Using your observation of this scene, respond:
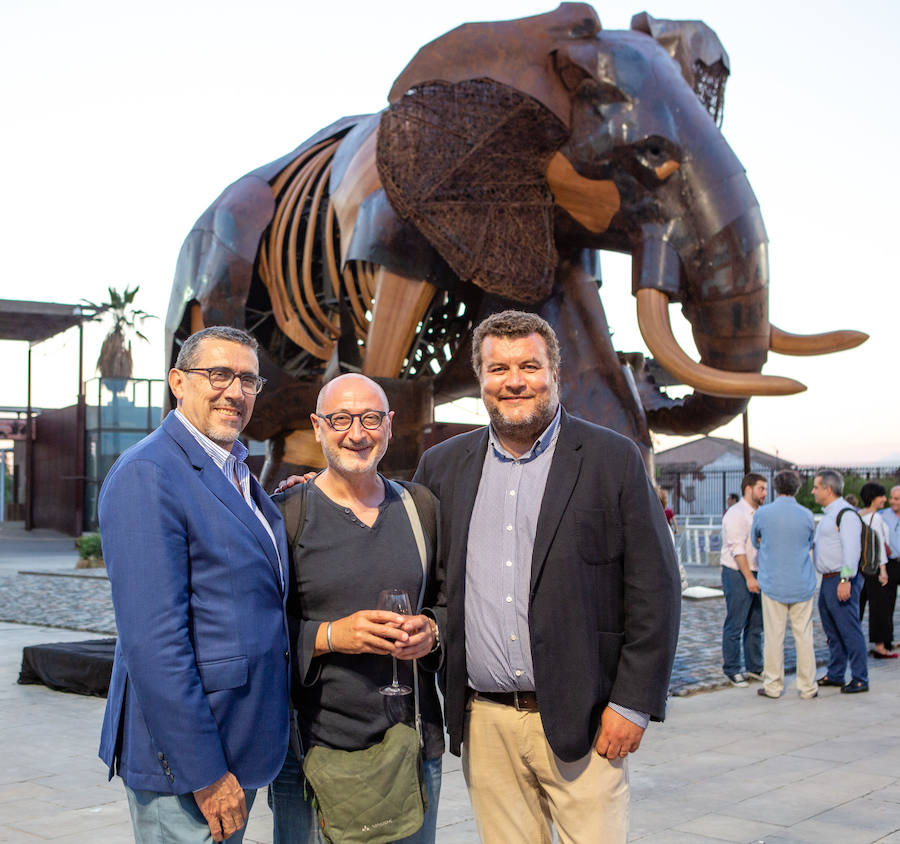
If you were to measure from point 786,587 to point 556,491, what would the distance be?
5.20m

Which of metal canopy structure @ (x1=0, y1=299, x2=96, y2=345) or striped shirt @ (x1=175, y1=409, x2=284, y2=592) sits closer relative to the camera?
striped shirt @ (x1=175, y1=409, x2=284, y2=592)

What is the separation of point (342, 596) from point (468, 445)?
2.03 feet

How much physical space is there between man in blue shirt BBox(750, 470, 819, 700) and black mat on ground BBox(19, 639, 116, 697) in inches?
170

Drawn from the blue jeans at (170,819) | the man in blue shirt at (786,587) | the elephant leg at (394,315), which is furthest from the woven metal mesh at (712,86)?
the blue jeans at (170,819)

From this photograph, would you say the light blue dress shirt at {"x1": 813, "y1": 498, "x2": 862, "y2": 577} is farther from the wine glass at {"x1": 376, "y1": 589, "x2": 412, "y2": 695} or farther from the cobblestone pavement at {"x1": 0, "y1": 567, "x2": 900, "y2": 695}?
the wine glass at {"x1": 376, "y1": 589, "x2": 412, "y2": 695}

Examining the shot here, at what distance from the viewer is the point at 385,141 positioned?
25.9 ft

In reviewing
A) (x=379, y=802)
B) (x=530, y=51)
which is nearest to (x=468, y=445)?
(x=379, y=802)

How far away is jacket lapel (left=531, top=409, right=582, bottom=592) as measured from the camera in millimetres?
2893

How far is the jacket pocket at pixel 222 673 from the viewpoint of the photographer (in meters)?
2.56

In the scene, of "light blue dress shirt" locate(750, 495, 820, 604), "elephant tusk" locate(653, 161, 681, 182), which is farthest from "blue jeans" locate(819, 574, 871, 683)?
"elephant tusk" locate(653, 161, 681, 182)

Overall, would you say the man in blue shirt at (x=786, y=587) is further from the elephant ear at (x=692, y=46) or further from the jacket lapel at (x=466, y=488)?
the jacket lapel at (x=466, y=488)

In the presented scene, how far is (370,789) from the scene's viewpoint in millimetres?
2738

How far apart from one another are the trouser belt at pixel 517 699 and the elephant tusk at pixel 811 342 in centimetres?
509

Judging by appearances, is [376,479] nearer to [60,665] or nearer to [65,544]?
[60,665]
